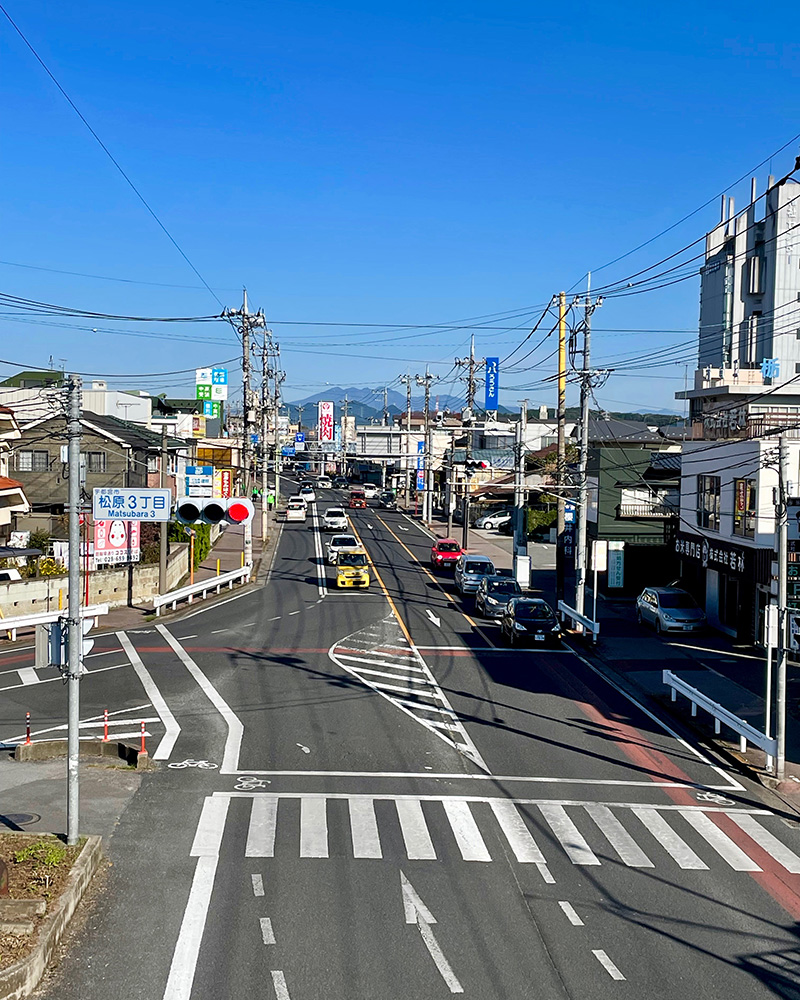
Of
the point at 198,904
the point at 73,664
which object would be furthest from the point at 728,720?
the point at 73,664

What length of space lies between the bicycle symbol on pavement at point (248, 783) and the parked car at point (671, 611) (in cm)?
2107

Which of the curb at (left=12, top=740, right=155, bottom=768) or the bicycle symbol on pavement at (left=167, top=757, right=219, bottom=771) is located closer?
the bicycle symbol on pavement at (left=167, top=757, right=219, bottom=771)

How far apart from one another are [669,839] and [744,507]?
20.5 m

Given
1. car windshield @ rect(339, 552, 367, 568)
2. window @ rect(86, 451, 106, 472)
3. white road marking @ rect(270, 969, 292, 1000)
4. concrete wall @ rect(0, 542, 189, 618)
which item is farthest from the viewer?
window @ rect(86, 451, 106, 472)

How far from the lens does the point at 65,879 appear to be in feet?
40.4

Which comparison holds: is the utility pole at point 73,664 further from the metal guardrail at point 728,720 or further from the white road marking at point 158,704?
the metal guardrail at point 728,720

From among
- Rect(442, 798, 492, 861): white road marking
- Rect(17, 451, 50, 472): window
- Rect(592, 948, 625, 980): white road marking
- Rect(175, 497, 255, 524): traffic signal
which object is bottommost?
Rect(442, 798, 492, 861): white road marking

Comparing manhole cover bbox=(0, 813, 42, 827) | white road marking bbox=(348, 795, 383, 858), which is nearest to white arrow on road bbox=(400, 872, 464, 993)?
white road marking bbox=(348, 795, 383, 858)

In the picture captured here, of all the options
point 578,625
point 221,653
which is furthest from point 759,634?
point 221,653

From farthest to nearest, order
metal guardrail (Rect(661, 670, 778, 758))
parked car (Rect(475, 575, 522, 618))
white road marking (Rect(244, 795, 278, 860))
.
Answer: parked car (Rect(475, 575, 522, 618))
metal guardrail (Rect(661, 670, 778, 758))
white road marking (Rect(244, 795, 278, 860))

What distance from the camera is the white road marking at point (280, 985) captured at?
397 inches

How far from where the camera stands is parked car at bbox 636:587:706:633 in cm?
3528

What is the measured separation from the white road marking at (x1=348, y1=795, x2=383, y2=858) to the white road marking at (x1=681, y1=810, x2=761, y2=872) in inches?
202

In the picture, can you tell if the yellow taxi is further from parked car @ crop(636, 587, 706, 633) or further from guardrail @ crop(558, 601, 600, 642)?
parked car @ crop(636, 587, 706, 633)
